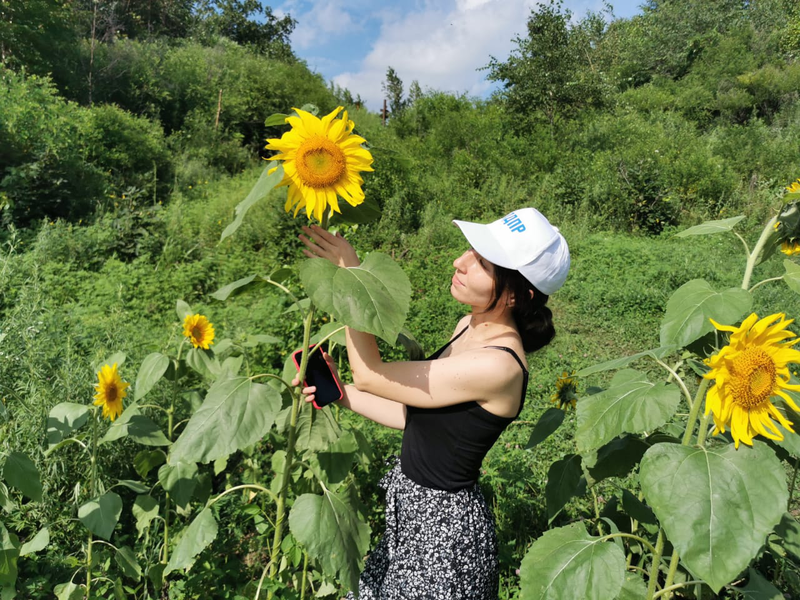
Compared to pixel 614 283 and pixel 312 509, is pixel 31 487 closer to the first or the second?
pixel 312 509

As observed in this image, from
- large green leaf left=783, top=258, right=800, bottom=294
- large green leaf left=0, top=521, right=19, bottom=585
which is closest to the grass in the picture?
large green leaf left=0, top=521, right=19, bottom=585

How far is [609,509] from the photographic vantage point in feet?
5.19

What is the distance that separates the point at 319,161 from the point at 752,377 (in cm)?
87

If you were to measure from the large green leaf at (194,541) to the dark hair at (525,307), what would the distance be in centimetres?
89

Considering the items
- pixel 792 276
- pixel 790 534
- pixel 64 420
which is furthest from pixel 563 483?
pixel 64 420

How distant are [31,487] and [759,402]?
1.55 meters

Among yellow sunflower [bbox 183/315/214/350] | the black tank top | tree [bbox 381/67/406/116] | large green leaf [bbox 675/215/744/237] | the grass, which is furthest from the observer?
tree [bbox 381/67/406/116]

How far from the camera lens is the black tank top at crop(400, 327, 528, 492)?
4.23 ft

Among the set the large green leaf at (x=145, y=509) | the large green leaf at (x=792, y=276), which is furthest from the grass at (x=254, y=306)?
the large green leaf at (x=792, y=276)

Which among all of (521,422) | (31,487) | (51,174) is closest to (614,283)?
(521,422)

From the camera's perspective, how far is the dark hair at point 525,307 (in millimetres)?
1290

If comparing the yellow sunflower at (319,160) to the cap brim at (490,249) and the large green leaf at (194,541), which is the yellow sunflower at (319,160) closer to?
the cap brim at (490,249)

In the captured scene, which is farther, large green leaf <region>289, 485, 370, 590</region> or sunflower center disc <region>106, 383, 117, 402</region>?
sunflower center disc <region>106, 383, 117, 402</region>

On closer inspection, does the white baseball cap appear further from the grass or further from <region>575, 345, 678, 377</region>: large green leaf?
the grass
